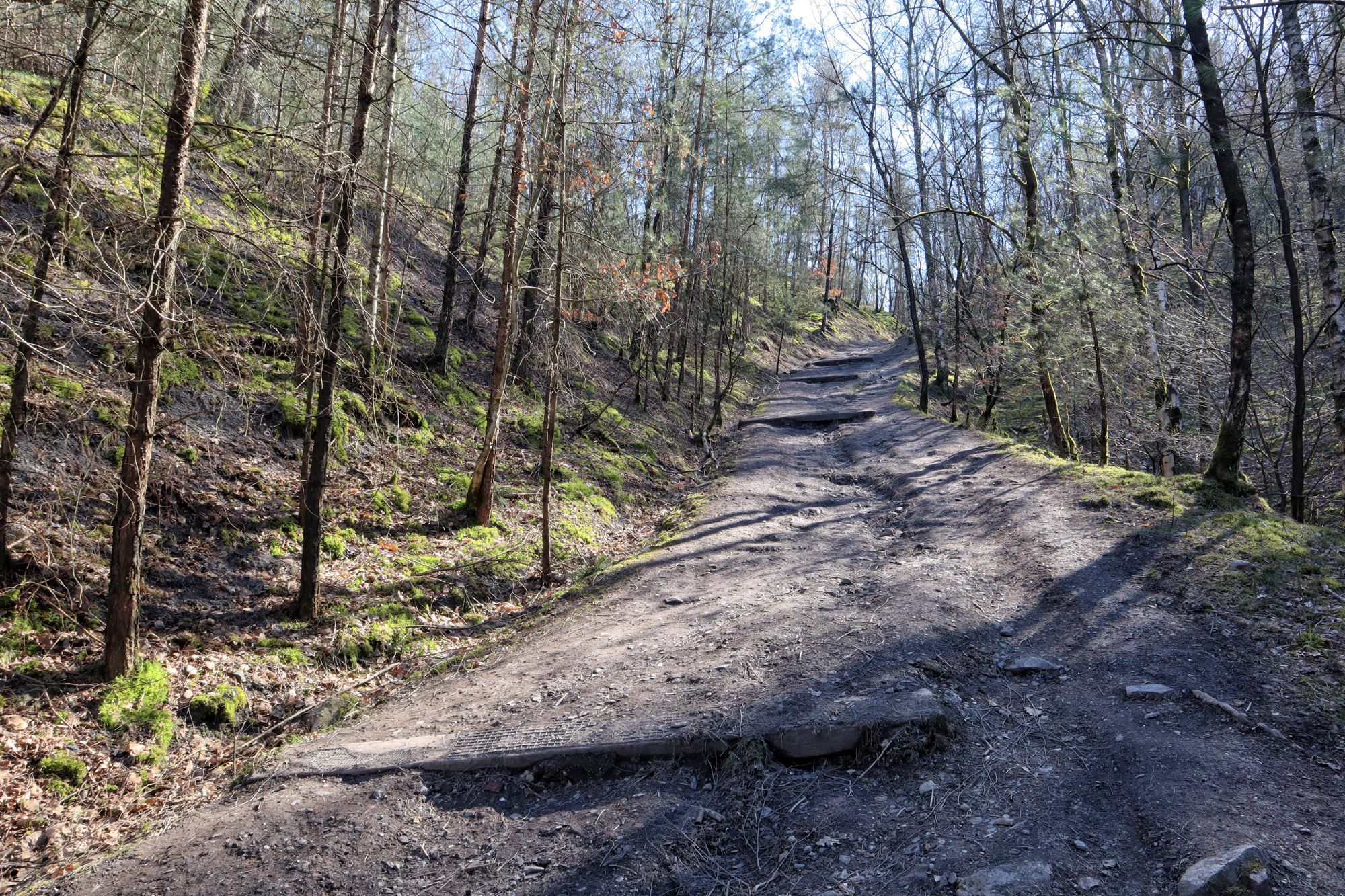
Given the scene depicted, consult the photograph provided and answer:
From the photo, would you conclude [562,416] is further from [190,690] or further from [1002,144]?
[1002,144]

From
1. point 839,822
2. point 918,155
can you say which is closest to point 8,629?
point 839,822

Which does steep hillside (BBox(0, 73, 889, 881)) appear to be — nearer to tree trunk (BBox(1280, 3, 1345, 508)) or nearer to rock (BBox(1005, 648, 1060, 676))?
rock (BBox(1005, 648, 1060, 676))

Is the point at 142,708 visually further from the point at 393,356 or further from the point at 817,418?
the point at 817,418

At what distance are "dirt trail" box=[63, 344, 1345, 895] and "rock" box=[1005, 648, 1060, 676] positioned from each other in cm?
5

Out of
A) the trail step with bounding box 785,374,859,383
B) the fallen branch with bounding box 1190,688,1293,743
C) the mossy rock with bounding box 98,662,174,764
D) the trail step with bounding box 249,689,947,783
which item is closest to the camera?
the fallen branch with bounding box 1190,688,1293,743

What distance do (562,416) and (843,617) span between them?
9708 millimetres

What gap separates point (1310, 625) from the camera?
15.4ft

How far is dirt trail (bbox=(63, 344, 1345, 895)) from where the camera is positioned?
10.4 ft

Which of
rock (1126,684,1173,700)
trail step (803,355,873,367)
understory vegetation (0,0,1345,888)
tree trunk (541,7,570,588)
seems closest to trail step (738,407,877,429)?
understory vegetation (0,0,1345,888)

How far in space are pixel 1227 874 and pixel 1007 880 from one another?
2.65ft

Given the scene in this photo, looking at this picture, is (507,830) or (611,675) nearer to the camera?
(507,830)

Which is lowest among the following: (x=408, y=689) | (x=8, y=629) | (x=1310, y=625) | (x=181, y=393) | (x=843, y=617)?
(x=408, y=689)

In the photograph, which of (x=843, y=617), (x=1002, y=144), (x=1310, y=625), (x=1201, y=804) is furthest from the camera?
(x=1002, y=144)

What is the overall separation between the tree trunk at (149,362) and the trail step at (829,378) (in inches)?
1029
